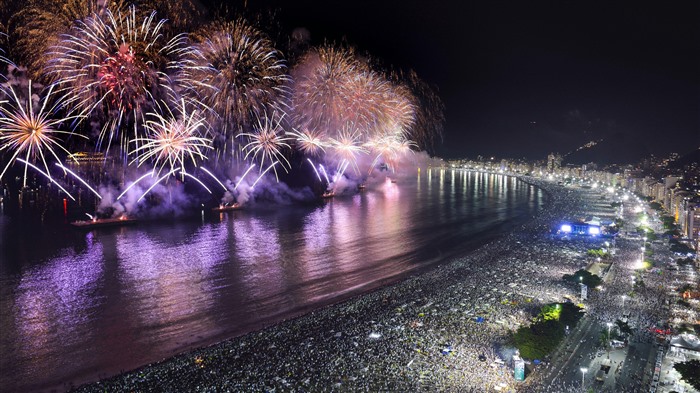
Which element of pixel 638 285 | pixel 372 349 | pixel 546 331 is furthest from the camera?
pixel 638 285

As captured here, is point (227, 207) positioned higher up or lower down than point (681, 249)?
higher up

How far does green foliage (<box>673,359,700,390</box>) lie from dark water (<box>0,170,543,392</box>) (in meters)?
12.8

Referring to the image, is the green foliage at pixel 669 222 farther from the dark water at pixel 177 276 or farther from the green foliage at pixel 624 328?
the green foliage at pixel 624 328

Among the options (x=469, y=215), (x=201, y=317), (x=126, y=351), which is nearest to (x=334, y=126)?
(x=469, y=215)

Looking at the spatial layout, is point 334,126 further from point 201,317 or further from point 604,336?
point 604,336

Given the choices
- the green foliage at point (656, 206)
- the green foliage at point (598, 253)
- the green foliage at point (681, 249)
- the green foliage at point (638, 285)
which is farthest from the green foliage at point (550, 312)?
the green foliage at point (656, 206)

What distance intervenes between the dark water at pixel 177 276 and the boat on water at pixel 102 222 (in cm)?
129

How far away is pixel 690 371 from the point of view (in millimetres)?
13055

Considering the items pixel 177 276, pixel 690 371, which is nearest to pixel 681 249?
pixel 690 371

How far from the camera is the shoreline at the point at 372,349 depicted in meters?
13.5

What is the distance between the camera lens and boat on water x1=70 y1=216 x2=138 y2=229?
38.4 m

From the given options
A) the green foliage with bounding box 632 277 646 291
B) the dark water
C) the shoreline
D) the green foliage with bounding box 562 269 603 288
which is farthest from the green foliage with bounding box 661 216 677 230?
the shoreline

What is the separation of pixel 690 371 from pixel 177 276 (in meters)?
21.7

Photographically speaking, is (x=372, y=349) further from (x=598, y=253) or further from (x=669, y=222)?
(x=669, y=222)
